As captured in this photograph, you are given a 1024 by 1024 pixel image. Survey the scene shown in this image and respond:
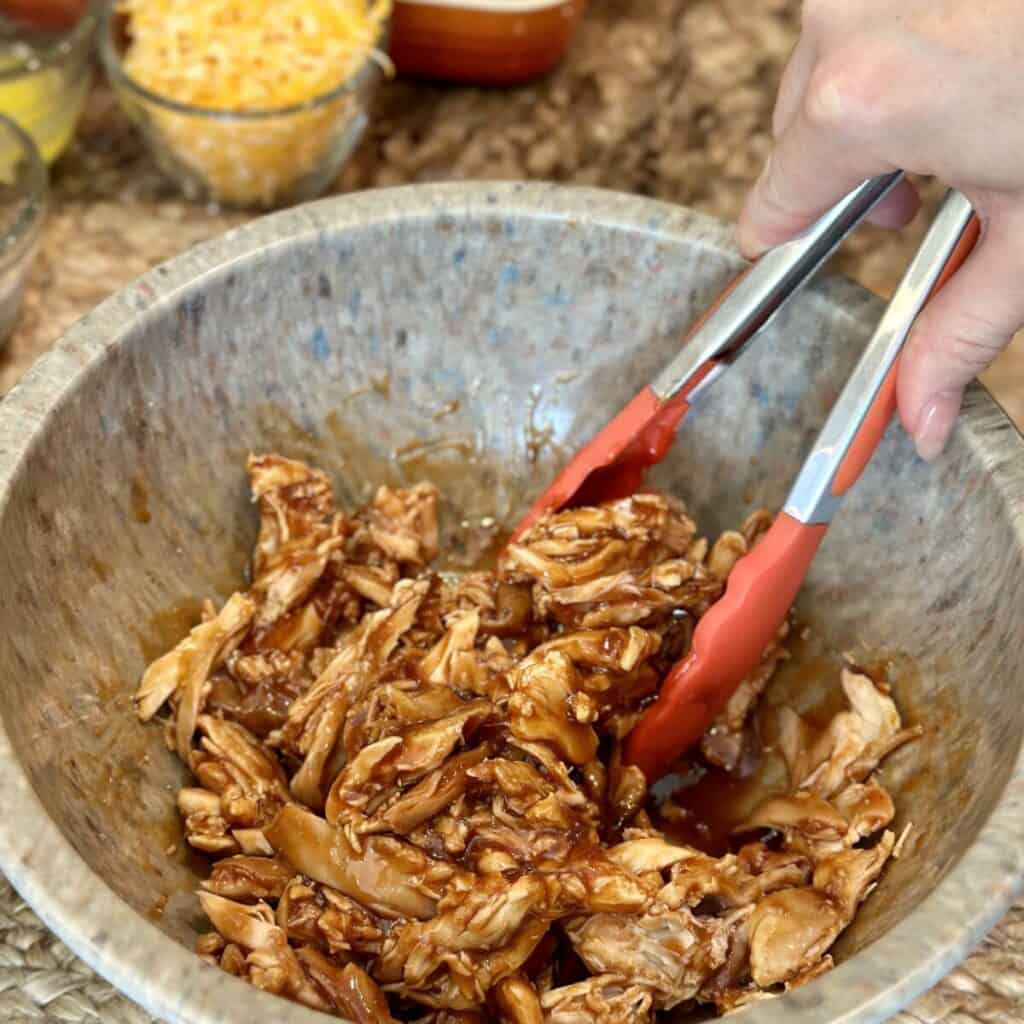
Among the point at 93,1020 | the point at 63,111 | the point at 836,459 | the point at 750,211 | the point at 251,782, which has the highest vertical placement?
the point at 750,211

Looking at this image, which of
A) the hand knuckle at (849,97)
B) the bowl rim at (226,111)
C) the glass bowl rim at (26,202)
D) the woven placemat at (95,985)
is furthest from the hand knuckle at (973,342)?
the glass bowl rim at (26,202)

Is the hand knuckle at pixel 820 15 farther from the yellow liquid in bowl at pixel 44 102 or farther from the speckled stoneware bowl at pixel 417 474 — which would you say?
the yellow liquid in bowl at pixel 44 102

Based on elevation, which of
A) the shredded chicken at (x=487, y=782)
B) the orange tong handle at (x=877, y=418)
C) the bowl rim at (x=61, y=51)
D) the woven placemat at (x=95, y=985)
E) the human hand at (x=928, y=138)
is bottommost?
the woven placemat at (x=95, y=985)

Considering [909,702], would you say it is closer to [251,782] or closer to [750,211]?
[750,211]

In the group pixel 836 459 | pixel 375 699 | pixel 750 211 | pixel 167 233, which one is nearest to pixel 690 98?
pixel 167 233

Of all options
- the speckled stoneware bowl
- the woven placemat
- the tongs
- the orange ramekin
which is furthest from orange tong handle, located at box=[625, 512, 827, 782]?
the orange ramekin

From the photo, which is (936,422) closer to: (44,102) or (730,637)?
(730,637)

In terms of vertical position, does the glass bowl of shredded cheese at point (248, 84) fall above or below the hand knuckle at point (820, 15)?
below
